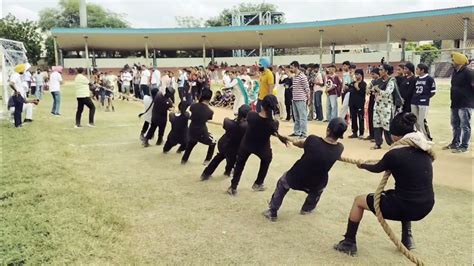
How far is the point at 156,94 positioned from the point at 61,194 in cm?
382

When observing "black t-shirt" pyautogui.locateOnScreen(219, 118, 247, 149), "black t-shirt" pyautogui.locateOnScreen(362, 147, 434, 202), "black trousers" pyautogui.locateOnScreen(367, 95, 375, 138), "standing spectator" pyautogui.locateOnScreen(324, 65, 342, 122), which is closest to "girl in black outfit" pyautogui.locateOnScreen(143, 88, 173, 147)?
"black t-shirt" pyautogui.locateOnScreen(219, 118, 247, 149)

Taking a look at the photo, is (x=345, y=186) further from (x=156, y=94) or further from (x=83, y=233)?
(x=156, y=94)

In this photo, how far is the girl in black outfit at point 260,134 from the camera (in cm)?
535

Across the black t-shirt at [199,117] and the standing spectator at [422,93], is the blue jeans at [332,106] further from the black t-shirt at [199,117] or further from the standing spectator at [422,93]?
the black t-shirt at [199,117]

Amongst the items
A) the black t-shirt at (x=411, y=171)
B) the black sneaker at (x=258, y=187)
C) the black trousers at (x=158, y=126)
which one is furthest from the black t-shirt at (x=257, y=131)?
the black trousers at (x=158, y=126)

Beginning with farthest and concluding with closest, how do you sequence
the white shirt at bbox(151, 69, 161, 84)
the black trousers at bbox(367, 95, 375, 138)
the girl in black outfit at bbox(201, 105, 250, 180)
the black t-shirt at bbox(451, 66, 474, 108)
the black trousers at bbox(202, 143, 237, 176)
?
1. the white shirt at bbox(151, 69, 161, 84)
2. the black trousers at bbox(367, 95, 375, 138)
3. the black t-shirt at bbox(451, 66, 474, 108)
4. the black trousers at bbox(202, 143, 237, 176)
5. the girl in black outfit at bbox(201, 105, 250, 180)

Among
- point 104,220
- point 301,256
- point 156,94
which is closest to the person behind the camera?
point 301,256

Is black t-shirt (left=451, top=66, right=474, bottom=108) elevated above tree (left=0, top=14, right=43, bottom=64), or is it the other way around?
tree (left=0, top=14, right=43, bottom=64)

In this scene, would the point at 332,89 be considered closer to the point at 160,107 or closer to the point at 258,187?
the point at 160,107

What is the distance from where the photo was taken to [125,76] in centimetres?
2047

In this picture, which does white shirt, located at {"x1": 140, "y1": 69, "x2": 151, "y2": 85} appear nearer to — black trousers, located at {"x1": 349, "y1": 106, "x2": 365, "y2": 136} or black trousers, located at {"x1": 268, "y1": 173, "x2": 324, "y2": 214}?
black trousers, located at {"x1": 349, "y1": 106, "x2": 365, "y2": 136}

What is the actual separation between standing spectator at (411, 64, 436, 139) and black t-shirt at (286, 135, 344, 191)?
440 cm

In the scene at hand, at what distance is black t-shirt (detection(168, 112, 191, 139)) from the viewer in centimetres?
785

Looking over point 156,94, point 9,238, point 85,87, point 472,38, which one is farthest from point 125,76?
point 472,38
